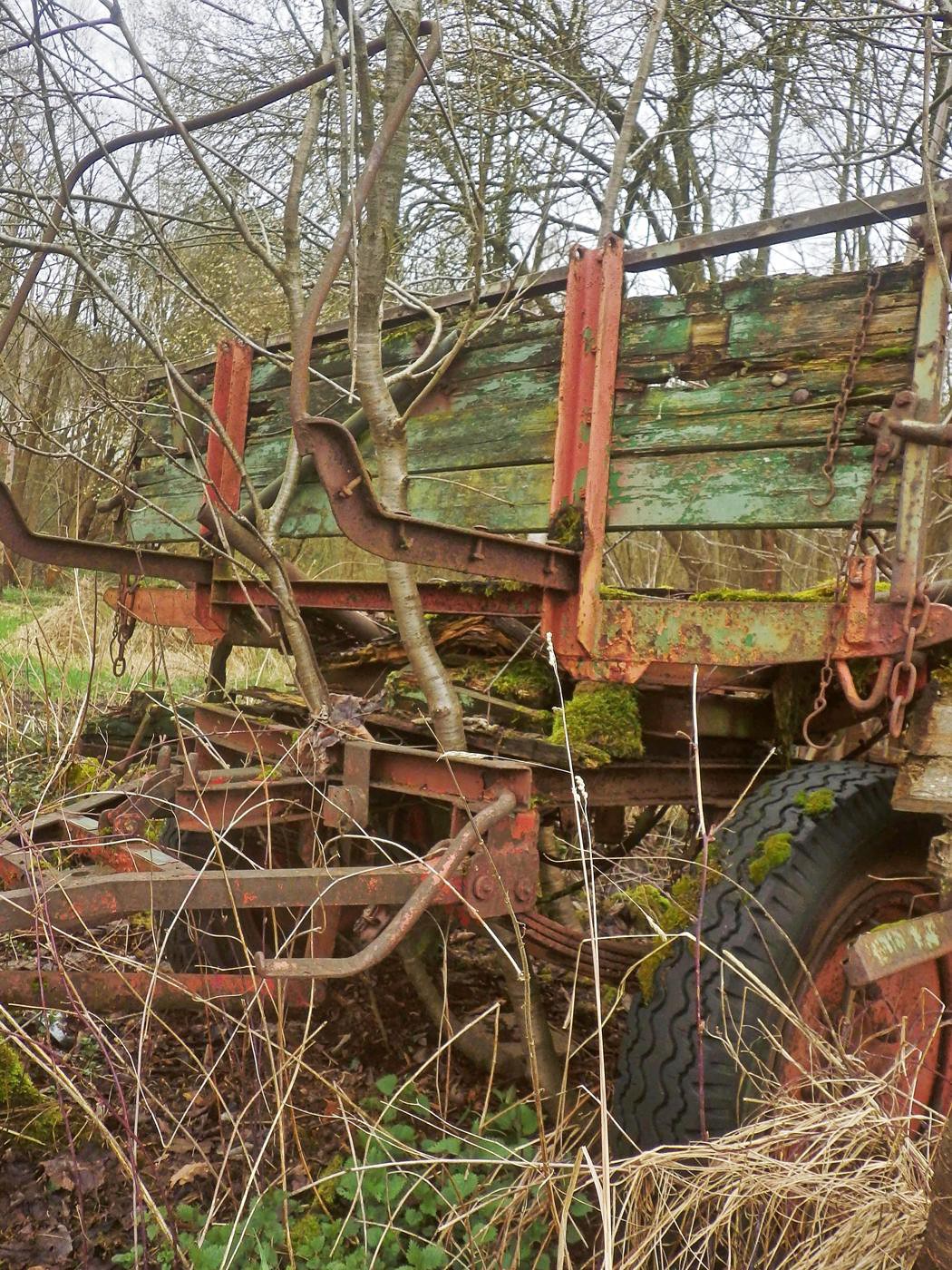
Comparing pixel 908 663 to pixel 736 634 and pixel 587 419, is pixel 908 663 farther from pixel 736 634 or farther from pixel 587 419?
pixel 587 419

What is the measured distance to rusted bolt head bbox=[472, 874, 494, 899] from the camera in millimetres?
2205

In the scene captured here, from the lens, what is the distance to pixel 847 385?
7.52ft

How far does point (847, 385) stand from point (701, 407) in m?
0.34

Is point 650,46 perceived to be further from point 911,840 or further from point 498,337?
point 911,840

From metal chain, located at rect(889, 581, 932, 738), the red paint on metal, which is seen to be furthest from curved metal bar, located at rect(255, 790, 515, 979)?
the red paint on metal

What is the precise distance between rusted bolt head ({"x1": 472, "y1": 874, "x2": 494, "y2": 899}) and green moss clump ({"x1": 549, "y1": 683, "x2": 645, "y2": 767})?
55 cm

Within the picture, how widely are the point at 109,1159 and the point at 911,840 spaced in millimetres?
2177

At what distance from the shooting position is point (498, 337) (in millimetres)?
2928

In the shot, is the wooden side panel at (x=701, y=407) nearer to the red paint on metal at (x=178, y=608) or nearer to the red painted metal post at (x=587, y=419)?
the red painted metal post at (x=587, y=419)

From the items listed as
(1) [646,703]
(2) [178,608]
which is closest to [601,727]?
(1) [646,703]

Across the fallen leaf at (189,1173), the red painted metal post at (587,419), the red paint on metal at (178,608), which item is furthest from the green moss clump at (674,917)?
the red paint on metal at (178,608)

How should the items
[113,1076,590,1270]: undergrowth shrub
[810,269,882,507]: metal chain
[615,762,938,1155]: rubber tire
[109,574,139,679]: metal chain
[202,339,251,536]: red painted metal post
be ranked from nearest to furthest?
[113,1076,590,1270]: undergrowth shrub
[615,762,938,1155]: rubber tire
[810,269,882,507]: metal chain
[109,574,139,679]: metal chain
[202,339,251,536]: red painted metal post

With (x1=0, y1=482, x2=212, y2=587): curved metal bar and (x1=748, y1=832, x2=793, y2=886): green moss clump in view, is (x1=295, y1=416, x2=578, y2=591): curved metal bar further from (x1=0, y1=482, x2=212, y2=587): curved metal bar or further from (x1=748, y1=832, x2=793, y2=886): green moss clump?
(x1=0, y1=482, x2=212, y2=587): curved metal bar

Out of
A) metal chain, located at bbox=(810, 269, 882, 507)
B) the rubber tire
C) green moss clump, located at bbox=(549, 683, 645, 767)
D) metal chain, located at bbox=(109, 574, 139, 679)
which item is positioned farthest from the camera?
metal chain, located at bbox=(109, 574, 139, 679)
